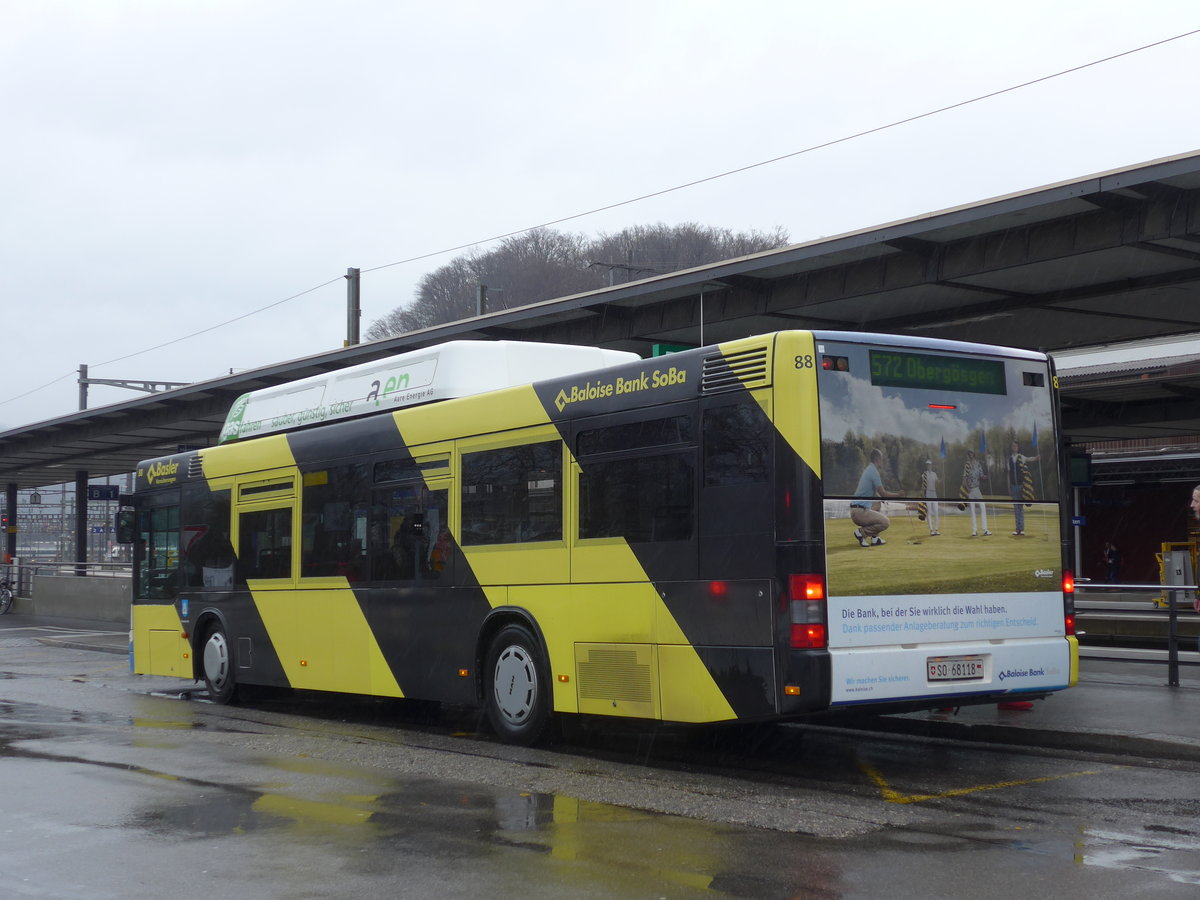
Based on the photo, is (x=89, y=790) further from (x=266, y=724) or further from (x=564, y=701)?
(x=266, y=724)

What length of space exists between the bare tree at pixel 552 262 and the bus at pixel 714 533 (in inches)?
2114

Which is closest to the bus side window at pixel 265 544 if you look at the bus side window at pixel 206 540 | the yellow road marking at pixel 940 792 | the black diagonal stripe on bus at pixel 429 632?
the bus side window at pixel 206 540

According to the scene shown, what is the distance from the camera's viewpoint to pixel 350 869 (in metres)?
6.23

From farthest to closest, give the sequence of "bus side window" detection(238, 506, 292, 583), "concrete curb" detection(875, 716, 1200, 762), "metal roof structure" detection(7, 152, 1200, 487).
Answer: "metal roof structure" detection(7, 152, 1200, 487), "bus side window" detection(238, 506, 292, 583), "concrete curb" detection(875, 716, 1200, 762)

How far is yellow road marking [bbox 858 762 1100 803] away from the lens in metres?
8.09

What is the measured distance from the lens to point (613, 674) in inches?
382

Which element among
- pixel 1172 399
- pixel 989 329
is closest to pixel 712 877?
pixel 989 329

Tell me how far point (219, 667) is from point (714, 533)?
7.77 metres

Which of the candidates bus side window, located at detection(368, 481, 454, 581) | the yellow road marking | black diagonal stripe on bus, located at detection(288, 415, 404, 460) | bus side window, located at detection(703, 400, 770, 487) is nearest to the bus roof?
black diagonal stripe on bus, located at detection(288, 415, 404, 460)

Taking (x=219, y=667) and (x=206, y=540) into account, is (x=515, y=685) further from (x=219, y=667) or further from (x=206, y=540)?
(x=206, y=540)

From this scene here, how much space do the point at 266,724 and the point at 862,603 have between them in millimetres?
6477

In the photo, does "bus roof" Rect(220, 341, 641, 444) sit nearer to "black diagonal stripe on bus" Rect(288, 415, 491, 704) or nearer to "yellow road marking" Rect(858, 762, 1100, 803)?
"black diagonal stripe on bus" Rect(288, 415, 491, 704)

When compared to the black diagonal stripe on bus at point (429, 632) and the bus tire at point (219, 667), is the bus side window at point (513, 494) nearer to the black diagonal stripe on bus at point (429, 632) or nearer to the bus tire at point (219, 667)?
the black diagonal stripe on bus at point (429, 632)

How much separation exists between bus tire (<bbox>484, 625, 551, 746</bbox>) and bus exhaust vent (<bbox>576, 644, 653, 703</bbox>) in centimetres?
49
